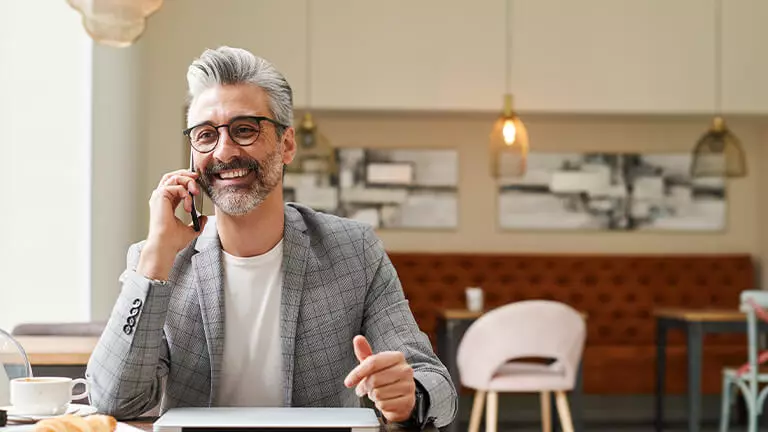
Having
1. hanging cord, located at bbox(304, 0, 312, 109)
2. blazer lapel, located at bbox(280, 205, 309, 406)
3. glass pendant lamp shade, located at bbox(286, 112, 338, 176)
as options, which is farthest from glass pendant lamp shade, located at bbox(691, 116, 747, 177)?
blazer lapel, located at bbox(280, 205, 309, 406)

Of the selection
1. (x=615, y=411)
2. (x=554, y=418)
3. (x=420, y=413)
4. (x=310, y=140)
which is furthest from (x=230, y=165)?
(x=615, y=411)

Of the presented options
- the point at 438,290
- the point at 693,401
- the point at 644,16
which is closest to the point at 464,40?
the point at 644,16

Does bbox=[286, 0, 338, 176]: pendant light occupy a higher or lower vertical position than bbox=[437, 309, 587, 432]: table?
higher

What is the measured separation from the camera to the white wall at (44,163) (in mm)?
4102

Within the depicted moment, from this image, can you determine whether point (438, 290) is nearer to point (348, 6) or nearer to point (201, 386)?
point (348, 6)

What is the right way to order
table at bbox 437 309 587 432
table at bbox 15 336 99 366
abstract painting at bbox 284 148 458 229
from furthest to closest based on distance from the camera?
abstract painting at bbox 284 148 458 229 < table at bbox 437 309 587 432 < table at bbox 15 336 99 366

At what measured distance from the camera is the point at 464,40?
6.61 m

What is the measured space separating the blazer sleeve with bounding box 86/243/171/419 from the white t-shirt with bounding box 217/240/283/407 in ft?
0.50

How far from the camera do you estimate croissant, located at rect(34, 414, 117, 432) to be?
1.19 meters

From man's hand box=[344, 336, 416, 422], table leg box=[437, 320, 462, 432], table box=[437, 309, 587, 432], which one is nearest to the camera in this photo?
man's hand box=[344, 336, 416, 422]

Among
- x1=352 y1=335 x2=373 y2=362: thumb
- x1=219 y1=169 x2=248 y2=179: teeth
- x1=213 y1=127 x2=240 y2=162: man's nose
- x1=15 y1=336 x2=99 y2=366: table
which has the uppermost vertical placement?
x1=213 y1=127 x2=240 y2=162: man's nose

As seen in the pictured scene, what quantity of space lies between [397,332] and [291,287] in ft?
0.62

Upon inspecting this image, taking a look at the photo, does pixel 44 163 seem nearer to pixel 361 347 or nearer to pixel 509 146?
pixel 509 146

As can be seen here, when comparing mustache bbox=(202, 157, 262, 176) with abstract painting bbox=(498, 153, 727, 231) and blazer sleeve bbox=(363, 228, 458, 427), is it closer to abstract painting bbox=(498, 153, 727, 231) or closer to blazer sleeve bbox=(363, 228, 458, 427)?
blazer sleeve bbox=(363, 228, 458, 427)
